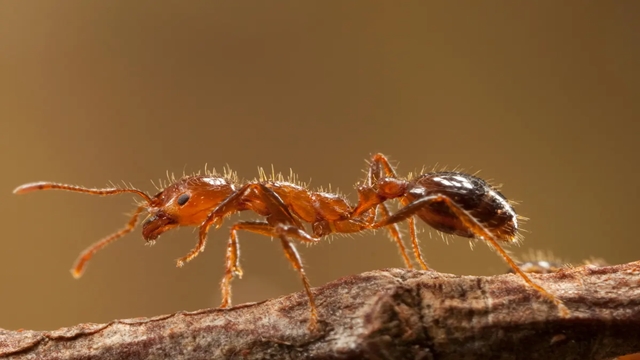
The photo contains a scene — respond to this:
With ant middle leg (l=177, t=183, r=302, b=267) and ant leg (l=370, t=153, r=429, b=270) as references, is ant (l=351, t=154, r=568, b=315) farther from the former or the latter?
ant middle leg (l=177, t=183, r=302, b=267)

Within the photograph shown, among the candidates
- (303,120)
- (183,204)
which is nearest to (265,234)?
(183,204)

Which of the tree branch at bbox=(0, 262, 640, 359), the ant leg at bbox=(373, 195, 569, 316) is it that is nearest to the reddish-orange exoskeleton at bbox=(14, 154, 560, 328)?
the ant leg at bbox=(373, 195, 569, 316)

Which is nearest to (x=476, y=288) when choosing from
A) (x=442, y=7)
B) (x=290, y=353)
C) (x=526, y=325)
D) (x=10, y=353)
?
(x=526, y=325)

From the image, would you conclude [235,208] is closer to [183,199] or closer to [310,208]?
[183,199]

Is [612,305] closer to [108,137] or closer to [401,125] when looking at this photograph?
[401,125]

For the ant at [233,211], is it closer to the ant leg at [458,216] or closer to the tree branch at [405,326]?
the ant leg at [458,216]

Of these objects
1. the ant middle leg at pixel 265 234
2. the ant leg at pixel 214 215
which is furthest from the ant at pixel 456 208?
the ant leg at pixel 214 215

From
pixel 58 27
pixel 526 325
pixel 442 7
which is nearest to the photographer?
pixel 526 325
